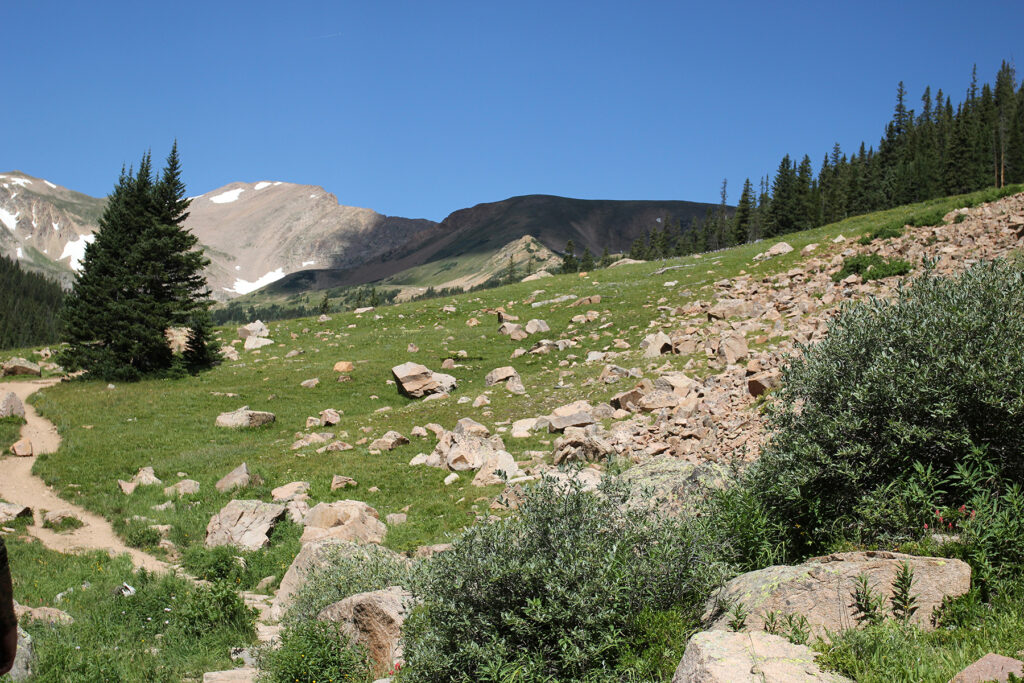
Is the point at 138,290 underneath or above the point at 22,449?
above

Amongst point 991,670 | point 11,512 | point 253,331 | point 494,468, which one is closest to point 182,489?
point 11,512

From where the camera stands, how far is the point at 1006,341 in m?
7.18

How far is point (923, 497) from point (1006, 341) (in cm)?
217

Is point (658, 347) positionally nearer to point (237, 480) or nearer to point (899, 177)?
point (237, 480)

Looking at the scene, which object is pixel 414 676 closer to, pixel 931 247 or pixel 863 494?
pixel 863 494

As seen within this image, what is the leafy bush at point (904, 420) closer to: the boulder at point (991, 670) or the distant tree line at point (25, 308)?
the boulder at point (991, 670)

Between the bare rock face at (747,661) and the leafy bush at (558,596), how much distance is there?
893 millimetres

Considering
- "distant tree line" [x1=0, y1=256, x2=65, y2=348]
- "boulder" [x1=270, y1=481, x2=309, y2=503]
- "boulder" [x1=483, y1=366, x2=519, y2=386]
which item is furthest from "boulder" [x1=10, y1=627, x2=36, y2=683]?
"distant tree line" [x1=0, y1=256, x2=65, y2=348]

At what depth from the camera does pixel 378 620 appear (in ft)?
27.9

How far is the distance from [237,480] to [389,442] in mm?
5167

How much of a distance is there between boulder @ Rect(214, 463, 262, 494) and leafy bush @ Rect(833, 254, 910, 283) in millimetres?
26863

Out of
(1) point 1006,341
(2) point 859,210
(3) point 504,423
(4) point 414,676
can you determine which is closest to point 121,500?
(3) point 504,423

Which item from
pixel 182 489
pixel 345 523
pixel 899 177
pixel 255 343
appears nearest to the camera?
pixel 345 523

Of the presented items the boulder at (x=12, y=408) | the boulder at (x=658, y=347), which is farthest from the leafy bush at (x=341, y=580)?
the boulder at (x=12, y=408)
